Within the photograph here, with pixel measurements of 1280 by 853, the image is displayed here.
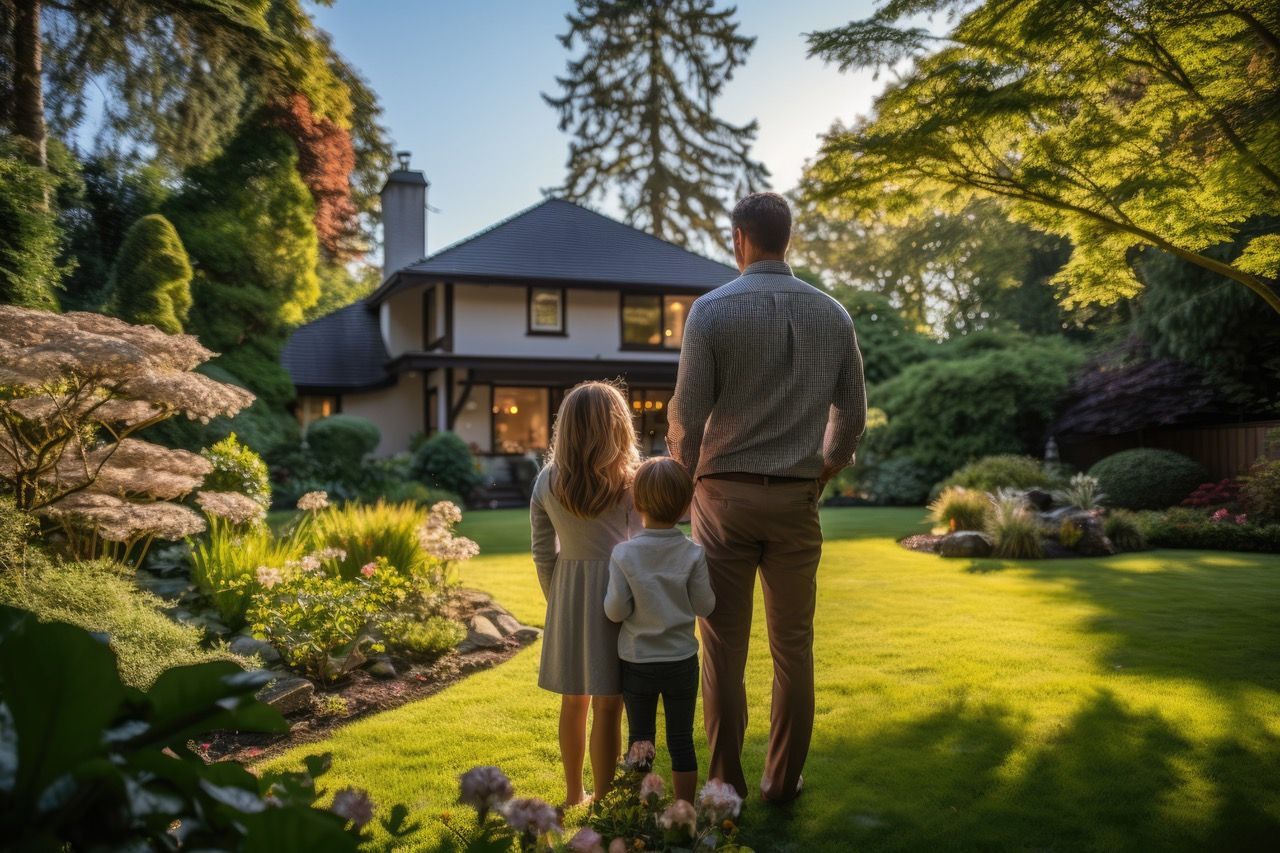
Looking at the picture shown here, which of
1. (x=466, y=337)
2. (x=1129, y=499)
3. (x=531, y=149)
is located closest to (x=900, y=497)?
(x=1129, y=499)

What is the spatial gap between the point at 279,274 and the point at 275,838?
14.6m

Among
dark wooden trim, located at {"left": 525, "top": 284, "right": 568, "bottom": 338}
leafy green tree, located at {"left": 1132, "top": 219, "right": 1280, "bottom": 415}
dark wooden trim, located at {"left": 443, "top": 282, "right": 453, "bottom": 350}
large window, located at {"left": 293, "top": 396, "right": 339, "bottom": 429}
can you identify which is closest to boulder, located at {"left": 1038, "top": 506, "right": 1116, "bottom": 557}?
leafy green tree, located at {"left": 1132, "top": 219, "right": 1280, "bottom": 415}

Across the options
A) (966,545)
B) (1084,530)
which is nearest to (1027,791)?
(966,545)

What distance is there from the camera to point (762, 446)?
3127mm

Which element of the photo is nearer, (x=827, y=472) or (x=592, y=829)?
(x=592, y=829)

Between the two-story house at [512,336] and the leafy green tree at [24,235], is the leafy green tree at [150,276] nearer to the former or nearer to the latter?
the leafy green tree at [24,235]

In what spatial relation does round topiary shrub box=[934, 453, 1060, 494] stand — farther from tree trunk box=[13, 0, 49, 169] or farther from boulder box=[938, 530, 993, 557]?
tree trunk box=[13, 0, 49, 169]

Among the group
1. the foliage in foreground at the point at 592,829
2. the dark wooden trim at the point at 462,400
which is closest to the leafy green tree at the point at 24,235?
the foliage in foreground at the point at 592,829

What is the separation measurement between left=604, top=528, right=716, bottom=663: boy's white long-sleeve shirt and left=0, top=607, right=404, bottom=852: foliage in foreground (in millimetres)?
2046

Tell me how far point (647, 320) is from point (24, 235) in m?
17.4

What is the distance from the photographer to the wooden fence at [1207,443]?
558 inches

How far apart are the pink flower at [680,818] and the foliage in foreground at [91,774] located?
0.73m

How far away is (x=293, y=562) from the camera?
17.5 ft

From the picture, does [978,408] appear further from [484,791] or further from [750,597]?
[484,791]
